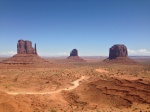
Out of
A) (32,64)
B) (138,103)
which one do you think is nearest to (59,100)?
Answer: (138,103)

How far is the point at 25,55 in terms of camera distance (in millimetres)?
132000

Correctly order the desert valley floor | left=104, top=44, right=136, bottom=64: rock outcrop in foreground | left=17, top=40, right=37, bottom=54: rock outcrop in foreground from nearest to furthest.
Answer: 1. the desert valley floor
2. left=17, top=40, right=37, bottom=54: rock outcrop in foreground
3. left=104, top=44, right=136, bottom=64: rock outcrop in foreground

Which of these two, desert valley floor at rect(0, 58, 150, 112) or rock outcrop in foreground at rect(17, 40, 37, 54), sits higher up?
rock outcrop in foreground at rect(17, 40, 37, 54)

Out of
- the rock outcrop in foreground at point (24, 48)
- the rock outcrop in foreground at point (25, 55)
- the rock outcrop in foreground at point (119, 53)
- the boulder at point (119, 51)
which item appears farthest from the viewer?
the boulder at point (119, 51)

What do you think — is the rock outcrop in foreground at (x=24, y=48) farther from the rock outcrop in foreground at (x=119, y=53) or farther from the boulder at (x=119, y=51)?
the boulder at (x=119, y=51)

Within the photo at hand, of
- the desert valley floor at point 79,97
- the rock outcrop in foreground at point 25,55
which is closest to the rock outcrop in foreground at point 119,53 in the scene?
the rock outcrop in foreground at point 25,55

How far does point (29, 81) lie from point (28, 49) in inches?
3078

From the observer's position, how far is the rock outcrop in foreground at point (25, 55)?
409ft

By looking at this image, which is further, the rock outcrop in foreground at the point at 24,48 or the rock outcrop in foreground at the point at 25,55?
the rock outcrop in foreground at the point at 24,48

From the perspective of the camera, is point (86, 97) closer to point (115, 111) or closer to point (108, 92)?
point (108, 92)

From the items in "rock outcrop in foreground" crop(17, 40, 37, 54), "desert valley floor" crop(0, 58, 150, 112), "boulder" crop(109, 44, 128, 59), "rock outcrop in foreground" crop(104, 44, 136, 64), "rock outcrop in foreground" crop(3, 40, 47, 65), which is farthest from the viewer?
"boulder" crop(109, 44, 128, 59)

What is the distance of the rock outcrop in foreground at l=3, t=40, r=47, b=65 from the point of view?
125m

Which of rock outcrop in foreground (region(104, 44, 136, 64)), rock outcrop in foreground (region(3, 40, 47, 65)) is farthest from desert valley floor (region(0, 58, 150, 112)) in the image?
rock outcrop in foreground (region(104, 44, 136, 64))

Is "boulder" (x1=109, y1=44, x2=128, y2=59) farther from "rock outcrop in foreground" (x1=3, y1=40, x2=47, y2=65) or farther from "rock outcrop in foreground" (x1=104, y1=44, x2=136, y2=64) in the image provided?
"rock outcrop in foreground" (x1=3, y1=40, x2=47, y2=65)
